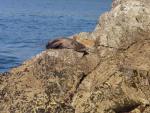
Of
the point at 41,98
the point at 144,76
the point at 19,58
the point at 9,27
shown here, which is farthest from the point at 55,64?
the point at 9,27

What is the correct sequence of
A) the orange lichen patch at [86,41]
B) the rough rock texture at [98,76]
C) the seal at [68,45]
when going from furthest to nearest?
1. the orange lichen patch at [86,41]
2. the seal at [68,45]
3. the rough rock texture at [98,76]

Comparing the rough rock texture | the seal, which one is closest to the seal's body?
the seal

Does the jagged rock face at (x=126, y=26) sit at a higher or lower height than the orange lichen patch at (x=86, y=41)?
higher

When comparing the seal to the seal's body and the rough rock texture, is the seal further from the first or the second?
the rough rock texture

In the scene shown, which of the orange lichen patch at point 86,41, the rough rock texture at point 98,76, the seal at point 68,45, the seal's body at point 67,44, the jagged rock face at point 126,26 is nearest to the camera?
the rough rock texture at point 98,76

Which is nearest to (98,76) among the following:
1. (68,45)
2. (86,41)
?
(68,45)

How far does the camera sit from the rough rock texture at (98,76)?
8.23 meters

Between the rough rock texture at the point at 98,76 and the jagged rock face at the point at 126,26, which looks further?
the jagged rock face at the point at 126,26

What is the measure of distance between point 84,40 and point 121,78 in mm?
2973

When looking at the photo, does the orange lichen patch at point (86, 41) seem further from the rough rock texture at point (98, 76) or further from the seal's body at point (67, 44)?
the rough rock texture at point (98, 76)

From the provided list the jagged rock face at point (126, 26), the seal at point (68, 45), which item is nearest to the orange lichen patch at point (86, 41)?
the seal at point (68, 45)

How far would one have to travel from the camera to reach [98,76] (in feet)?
28.2

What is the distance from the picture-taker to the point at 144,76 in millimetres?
8281

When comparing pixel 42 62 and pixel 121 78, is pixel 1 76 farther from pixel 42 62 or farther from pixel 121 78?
pixel 121 78
